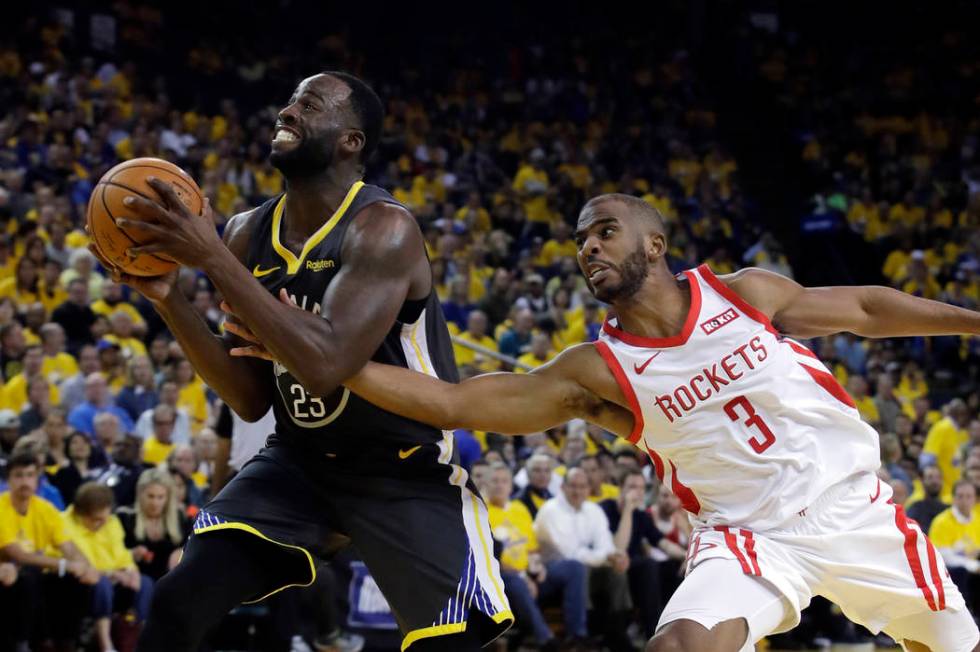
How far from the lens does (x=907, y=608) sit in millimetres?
4277

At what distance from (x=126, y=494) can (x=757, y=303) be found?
5.84 metres

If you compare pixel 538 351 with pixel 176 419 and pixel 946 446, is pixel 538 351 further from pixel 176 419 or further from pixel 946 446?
pixel 946 446

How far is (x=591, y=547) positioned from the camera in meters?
10.1

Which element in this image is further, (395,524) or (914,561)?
(914,561)

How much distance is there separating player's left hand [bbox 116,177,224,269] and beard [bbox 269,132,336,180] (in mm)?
621

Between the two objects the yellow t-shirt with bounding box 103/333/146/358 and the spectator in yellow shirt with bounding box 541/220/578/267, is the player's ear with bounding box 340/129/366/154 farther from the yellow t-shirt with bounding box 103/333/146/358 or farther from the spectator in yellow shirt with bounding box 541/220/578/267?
the spectator in yellow shirt with bounding box 541/220/578/267

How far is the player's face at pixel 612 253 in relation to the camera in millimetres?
4355

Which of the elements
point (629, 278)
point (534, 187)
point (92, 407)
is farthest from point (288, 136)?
point (534, 187)

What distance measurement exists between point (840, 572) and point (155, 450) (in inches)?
267

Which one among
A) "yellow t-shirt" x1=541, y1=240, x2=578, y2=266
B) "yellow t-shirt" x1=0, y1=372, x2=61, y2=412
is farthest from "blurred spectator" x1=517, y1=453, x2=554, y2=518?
"yellow t-shirt" x1=541, y1=240, x2=578, y2=266

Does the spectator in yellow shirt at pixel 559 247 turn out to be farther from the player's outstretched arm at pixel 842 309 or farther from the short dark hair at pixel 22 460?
the player's outstretched arm at pixel 842 309

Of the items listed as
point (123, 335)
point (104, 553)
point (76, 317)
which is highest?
point (76, 317)

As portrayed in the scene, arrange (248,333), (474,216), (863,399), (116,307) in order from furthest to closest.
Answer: (474,216)
(863,399)
(116,307)
(248,333)

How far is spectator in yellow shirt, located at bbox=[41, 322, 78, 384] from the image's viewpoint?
10.3m
